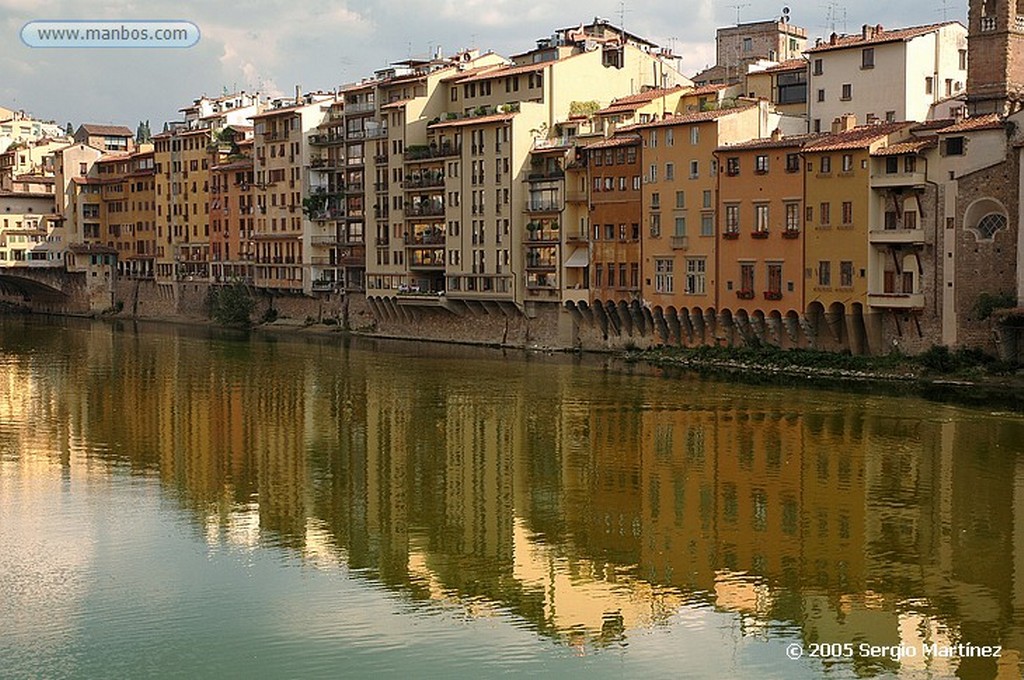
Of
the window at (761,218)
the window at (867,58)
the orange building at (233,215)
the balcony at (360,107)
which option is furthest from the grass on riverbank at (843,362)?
the orange building at (233,215)

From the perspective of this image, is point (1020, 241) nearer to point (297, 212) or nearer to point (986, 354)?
point (986, 354)

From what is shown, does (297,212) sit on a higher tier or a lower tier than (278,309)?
higher

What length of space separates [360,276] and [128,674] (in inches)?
1912

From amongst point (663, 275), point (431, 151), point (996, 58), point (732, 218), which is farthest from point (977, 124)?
point (431, 151)

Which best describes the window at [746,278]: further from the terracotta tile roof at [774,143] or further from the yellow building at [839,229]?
the terracotta tile roof at [774,143]

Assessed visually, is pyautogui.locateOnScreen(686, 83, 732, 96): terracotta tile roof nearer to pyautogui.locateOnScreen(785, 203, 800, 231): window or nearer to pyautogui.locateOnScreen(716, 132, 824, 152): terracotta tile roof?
pyautogui.locateOnScreen(716, 132, 824, 152): terracotta tile roof

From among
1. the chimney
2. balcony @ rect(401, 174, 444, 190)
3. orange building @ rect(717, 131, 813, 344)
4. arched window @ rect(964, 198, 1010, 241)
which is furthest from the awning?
arched window @ rect(964, 198, 1010, 241)

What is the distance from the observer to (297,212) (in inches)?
2682

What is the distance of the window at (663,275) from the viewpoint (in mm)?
48250

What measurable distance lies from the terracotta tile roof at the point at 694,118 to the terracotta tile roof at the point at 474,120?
6109 millimetres

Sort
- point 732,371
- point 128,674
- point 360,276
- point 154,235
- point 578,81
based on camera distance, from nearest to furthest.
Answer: point 128,674 < point 732,371 < point 578,81 < point 360,276 < point 154,235

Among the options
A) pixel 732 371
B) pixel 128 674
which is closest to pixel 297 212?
pixel 732 371

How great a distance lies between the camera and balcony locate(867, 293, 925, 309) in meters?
40.2

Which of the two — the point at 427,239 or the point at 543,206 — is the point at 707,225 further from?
the point at 427,239
